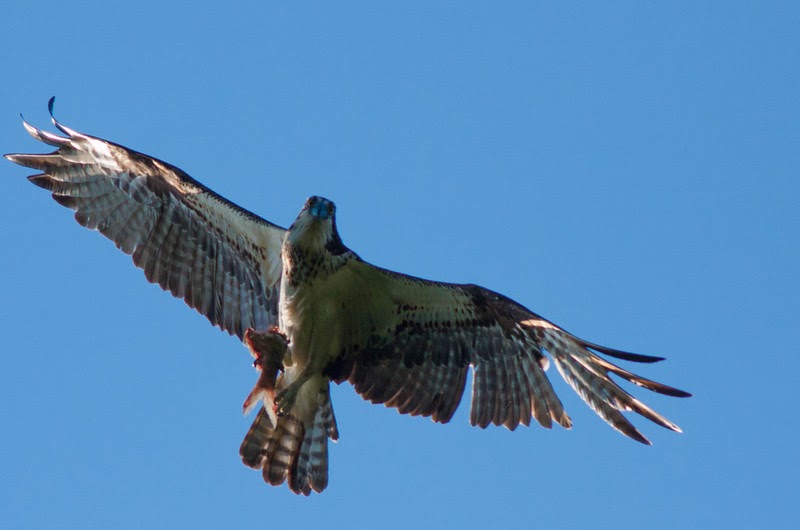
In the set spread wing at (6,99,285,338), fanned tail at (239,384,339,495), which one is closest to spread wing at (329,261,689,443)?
fanned tail at (239,384,339,495)

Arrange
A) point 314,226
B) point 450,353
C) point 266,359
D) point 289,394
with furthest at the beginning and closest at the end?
1. point 450,353
2. point 289,394
3. point 266,359
4. point 314,226

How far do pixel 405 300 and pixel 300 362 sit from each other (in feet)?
3.70

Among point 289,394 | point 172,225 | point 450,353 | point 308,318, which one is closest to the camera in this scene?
point 308,318

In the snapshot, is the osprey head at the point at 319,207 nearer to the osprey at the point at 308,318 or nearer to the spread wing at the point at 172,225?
the osprey at the point at 308,318

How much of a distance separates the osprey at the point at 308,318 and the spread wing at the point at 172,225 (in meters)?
0.01

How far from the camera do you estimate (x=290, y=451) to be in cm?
983

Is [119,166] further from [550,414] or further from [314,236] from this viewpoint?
[550,414]

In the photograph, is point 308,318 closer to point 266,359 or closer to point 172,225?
point 266,359

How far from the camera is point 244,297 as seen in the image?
1027cm

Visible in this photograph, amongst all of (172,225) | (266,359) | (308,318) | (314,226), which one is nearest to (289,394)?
(266,359)

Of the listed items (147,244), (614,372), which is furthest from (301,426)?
(614,372)

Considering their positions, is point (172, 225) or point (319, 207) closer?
point (319, 207)

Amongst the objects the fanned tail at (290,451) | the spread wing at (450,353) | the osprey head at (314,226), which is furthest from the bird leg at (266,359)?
the osprey head at (314,226)

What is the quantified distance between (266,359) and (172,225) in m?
1.65
